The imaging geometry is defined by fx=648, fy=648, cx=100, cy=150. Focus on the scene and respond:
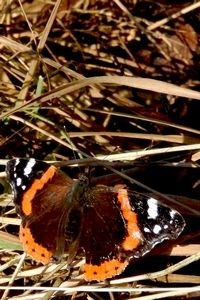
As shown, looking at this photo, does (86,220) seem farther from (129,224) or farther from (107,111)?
(107,111)

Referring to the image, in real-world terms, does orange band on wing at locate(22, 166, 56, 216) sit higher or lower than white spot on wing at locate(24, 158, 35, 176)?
lower

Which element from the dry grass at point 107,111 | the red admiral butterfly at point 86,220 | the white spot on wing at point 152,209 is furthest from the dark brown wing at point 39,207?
the white spot on wing at point 152,209

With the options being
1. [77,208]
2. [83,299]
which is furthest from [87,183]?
[83,299]

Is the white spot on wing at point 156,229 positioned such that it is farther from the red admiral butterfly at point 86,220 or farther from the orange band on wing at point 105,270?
the orange band on wing at point 105,270

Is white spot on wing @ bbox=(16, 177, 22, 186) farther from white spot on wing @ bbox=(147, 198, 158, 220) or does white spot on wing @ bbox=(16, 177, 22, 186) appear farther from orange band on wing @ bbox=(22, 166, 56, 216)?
white spot on wing @ bbox=(147, 198, 158, 220)

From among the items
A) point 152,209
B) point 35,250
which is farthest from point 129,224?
point 35,250

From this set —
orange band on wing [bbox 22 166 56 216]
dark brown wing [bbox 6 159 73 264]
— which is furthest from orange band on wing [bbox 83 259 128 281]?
orange band on wing [bbox 22 166 56 216]
